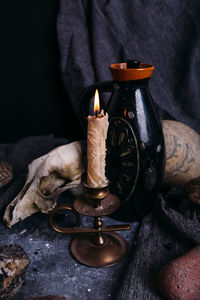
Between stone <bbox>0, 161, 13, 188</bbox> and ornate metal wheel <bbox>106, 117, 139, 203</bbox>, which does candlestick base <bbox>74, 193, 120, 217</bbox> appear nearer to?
ornate metal wheel <bbox>106, 117, 139, 203</bbox>

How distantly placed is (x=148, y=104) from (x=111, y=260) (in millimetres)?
458

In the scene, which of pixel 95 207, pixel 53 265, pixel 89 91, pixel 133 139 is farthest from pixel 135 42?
pixel 53 265

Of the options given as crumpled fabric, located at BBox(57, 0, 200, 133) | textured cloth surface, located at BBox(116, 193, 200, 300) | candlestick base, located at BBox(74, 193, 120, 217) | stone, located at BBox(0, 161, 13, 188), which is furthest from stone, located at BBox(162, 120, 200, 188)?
stone, located at BBox(0, 161, 13, 188)

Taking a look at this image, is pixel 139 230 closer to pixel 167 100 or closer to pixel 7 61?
pixel 167 100

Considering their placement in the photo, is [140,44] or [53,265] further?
[140,44]

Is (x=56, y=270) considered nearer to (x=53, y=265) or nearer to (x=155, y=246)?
(x=53, y=265)

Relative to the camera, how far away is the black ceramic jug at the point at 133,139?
96cm

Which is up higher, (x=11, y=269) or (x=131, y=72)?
(x=131, y=72)

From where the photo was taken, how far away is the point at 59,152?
106 cm

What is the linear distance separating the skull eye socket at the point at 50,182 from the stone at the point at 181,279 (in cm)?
43

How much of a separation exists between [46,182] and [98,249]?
0.89 ft

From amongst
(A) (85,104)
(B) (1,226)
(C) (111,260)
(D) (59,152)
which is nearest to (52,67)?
(A) (85,104)

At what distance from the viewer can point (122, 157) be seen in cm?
99

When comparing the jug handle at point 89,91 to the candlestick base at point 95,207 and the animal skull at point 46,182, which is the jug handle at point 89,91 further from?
the candlestick base at point 95,207
